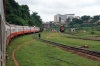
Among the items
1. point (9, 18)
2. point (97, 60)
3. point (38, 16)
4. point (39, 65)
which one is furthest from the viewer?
point (38, 16)

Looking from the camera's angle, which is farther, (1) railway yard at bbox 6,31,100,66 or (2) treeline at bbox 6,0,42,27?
(2) treeline at bbox 6,0,42,27

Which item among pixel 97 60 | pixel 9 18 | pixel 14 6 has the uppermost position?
pixel 14 6

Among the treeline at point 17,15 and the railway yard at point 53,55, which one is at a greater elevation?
the treeline at point 17,15

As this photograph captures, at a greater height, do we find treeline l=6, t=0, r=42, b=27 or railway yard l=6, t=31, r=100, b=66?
treeline l=6, t=0, r=42, b=27

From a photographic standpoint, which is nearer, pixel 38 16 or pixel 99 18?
pixel 38 16

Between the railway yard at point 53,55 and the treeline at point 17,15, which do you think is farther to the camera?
the treeline at point 17,15

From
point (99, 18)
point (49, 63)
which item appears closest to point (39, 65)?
point (49, 63)

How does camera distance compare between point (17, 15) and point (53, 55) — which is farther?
point (17, 15)

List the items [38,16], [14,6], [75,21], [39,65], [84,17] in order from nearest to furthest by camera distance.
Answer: [39,65]
[14,6]
[38,16]
[75,21]
[84,17]

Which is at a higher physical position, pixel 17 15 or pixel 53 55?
pixel 17 15

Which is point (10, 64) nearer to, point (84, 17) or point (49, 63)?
point (49, 63)

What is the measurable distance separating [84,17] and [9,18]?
129 meters

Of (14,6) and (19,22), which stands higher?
(14,6)

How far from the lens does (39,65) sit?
49.9ft
